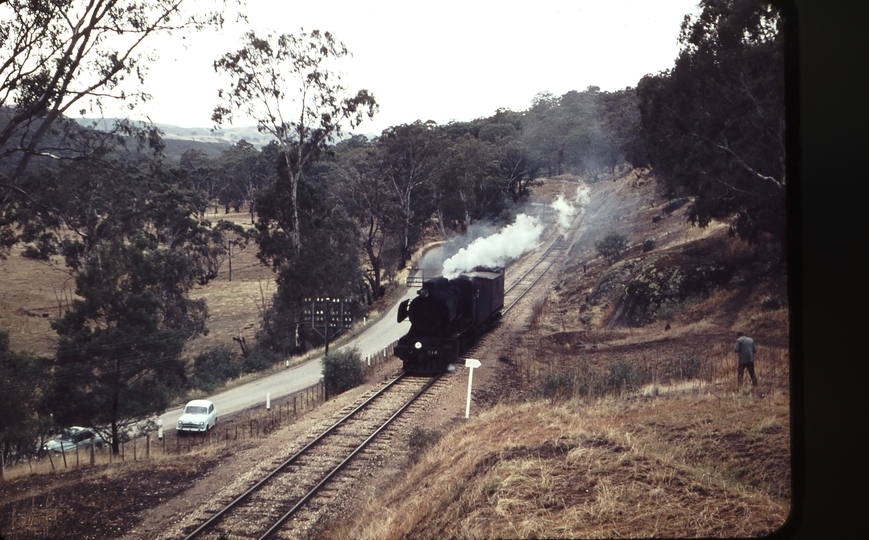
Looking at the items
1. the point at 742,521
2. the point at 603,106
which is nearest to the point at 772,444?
the point at 742,521

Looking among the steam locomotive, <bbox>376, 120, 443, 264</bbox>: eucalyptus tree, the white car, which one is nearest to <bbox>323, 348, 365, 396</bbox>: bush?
the steam locomotive

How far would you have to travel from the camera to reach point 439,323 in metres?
18.0

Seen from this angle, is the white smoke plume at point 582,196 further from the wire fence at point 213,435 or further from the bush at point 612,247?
the wire fence at point 213,435

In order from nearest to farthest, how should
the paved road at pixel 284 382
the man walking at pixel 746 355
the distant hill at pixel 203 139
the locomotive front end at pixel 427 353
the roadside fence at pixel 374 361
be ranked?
the man walking at pixel 746 355
the distant hill at pixel 203 139
the locomotive front end at pixel 427 353
the roadside fence at pixel 374 361
the paved road at pixel 284 382

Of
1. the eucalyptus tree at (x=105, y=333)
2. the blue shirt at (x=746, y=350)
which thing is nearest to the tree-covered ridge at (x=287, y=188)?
the eucalyptus tree at (x=105, y=333)

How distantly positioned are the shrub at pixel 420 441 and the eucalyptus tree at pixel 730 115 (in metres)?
12.6

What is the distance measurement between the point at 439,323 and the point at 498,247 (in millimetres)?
14963

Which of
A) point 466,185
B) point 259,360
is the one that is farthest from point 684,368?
point 466,185

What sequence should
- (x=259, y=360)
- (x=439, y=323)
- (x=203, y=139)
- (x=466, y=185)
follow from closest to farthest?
(x=439, y=323) < (x=259, y=360) < (x=466, y=185) < (x=203, y=139)

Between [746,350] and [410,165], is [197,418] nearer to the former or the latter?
[746,350]

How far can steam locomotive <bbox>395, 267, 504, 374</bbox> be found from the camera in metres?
18.0

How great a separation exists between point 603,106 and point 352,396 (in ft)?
165

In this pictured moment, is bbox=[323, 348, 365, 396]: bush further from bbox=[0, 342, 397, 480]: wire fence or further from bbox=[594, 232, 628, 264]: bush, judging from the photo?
bbox=[594, 232, 628, 264]: bush

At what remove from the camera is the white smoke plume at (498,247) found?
26703 millimetres
